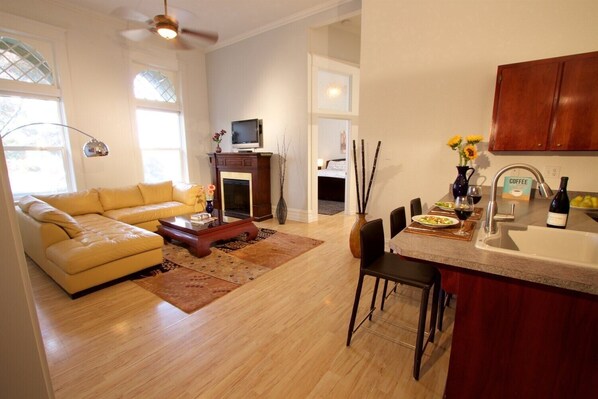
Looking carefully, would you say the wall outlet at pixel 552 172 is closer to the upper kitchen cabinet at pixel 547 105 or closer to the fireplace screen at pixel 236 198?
the upper kitchen cabinet at pixel 547 105

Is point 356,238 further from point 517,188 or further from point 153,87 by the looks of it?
point 153,87

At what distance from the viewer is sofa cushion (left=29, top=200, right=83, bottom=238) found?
8.87 ft

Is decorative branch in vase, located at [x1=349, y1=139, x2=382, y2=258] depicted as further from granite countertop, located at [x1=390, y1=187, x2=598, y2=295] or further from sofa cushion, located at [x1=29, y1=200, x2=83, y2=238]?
sofa cushion, located at [x1=29, y1=200, x2=83, y2=238]

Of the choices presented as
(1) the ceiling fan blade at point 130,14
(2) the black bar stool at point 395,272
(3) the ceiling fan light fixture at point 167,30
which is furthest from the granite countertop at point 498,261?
(1) the ceiling fan blade at point 130,14

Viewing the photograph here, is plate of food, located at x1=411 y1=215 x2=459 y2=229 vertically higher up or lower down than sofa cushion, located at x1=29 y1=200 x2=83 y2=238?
higher up

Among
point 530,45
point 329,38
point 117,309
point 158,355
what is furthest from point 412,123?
point 117,309

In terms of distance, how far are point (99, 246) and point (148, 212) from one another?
5.24 feet

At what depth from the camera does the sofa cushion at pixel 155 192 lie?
4.68 meters

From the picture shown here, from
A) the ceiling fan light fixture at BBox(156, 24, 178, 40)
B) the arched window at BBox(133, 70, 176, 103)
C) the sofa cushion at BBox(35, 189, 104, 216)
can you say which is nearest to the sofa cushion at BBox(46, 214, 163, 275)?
the sofa cushion at BBox(35, 189, 104, 216)

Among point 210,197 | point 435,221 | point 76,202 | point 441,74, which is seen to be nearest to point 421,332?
point 435,221

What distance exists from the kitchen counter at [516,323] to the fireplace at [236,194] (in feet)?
14.3

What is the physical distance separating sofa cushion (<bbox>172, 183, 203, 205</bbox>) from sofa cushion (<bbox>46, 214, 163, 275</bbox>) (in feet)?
4.71

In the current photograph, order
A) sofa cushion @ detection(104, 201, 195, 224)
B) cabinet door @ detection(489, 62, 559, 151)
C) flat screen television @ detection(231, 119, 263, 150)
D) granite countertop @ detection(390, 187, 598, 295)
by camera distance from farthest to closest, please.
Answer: flat screen television @ detection(231, 119, 263, 150)
sofa cushion @ detection(104, 201, 195, 224)
cabinet door @ detection(489, 62, 559, 151)
granite countertop @ detection(390, 187, 598, 295)

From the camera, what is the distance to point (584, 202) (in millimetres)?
2170
